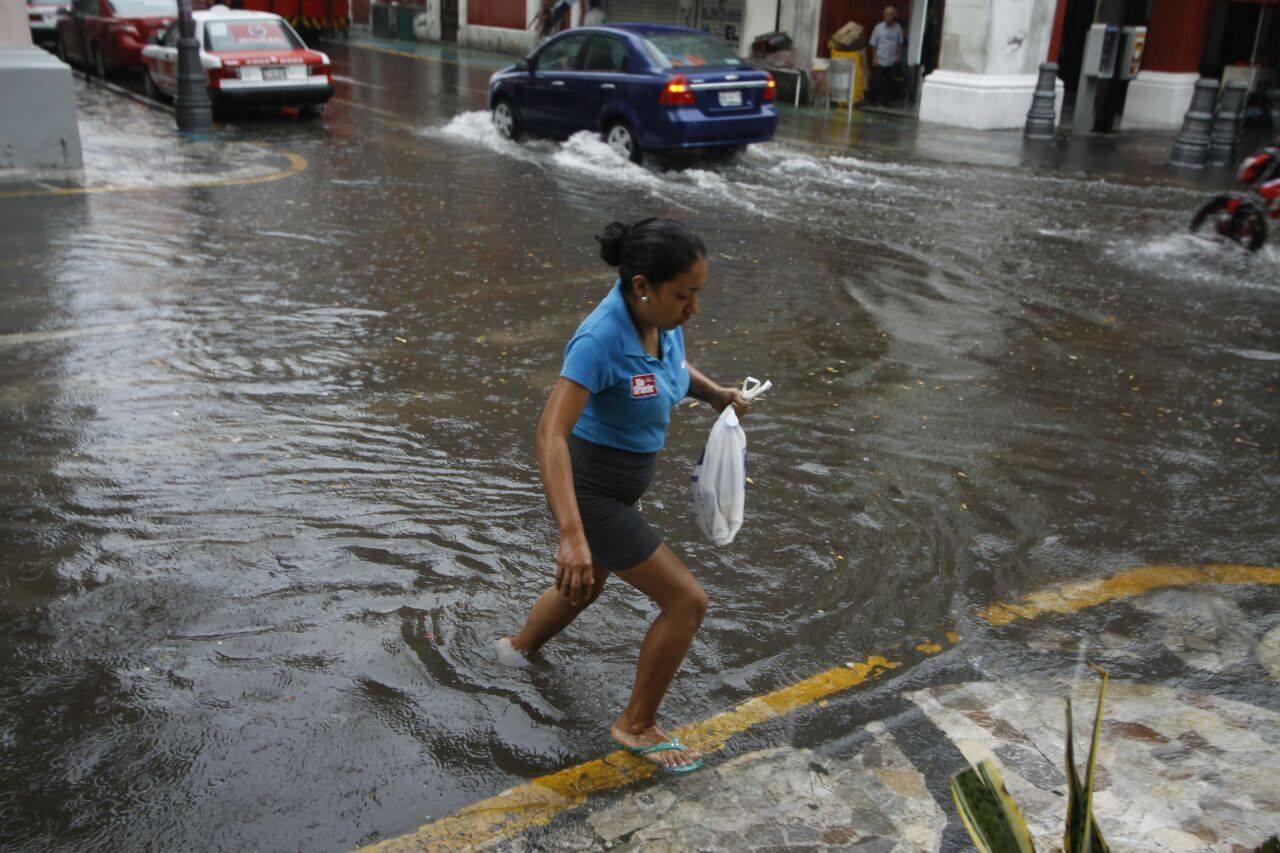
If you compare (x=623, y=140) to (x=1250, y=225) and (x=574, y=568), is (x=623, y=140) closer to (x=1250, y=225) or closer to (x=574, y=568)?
(x=1250, y=225)

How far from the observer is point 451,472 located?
5891mm

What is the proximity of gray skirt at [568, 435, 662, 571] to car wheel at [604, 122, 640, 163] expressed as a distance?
1189 centimetres

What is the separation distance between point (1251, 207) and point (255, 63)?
1343 cm

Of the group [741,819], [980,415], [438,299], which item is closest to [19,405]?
[438,299]

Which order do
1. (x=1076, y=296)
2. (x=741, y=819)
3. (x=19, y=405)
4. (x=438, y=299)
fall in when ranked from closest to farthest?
(x=741, y=819) < (x=19, y=405) < (x=438, y=299) < (x=1076, y=296)

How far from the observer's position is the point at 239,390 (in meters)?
6.85

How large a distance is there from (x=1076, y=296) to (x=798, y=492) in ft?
16.6

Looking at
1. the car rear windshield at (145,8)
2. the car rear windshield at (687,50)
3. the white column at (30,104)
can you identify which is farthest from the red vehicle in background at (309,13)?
the white column at (30,104)

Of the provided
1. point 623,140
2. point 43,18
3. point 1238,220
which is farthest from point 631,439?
point 43,18

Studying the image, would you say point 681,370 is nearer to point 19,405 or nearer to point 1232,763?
point 1232,763

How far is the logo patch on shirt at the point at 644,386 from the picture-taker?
3.49 m

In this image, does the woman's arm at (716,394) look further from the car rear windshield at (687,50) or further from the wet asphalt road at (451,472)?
the car rear windshield at (687,50)

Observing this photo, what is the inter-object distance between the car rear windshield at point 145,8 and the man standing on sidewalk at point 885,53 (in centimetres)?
1317

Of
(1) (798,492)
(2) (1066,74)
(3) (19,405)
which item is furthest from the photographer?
(2) (1066,74)
